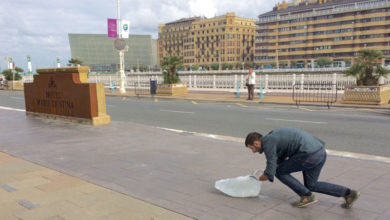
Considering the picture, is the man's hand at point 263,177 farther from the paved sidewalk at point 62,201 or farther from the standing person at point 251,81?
the standing person at point 251,81

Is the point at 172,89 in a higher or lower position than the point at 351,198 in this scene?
higher

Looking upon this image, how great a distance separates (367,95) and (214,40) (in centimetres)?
13219

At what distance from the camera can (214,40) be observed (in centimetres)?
14462

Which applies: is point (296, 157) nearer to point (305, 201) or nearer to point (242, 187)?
point (305, 201)

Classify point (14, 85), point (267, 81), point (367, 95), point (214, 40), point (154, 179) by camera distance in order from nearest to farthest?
point (154, 179) → point (367, 95) → point (267, 81) → point (14, 85) → point (214, 40)

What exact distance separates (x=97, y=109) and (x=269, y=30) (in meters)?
122

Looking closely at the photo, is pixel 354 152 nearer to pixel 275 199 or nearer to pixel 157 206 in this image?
pixel 275 199

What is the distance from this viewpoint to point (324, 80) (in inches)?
937

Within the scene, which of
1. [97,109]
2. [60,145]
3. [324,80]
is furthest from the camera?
[324,80]

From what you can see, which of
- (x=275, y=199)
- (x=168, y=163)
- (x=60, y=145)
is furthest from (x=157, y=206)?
(x=60, y=145)

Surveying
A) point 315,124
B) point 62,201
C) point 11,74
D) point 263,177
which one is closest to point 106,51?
point 11,74

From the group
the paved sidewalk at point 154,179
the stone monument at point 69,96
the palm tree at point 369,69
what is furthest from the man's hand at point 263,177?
the palm tree at point 369,69

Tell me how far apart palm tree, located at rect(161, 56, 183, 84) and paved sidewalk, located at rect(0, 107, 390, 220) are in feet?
53.6

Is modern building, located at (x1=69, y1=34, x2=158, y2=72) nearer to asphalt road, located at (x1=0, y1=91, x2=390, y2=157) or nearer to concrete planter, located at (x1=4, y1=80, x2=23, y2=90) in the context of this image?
concrete planter, located at (x1=4, y1=80, x2=23, y2=90)
